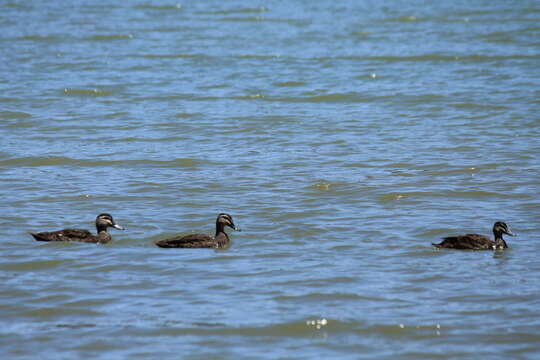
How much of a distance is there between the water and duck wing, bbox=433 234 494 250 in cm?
10

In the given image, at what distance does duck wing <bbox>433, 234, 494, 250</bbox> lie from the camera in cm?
1234

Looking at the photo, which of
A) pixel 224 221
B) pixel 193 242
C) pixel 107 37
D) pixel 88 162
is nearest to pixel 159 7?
pixel 107 37

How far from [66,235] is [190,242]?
1.68 metres

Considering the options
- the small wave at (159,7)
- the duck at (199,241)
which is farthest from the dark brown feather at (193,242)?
the small wave at (159,7)

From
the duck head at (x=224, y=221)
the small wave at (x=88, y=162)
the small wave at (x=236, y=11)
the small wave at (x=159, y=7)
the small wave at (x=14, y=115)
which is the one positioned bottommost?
the duck head at (x=224, y=221)

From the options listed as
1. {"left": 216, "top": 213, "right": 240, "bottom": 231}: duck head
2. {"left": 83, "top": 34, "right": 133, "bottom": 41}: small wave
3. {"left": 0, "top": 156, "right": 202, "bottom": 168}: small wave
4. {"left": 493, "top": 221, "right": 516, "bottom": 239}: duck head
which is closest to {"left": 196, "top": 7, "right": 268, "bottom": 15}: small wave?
{"left": 83, "top": 34, "right": 133, "bottom": 41}: small wave

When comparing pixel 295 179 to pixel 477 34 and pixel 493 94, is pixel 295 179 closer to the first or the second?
pixel 493 94

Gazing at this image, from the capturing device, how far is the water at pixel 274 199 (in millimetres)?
9898

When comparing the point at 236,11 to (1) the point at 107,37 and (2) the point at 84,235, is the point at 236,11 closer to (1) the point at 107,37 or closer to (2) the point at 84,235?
(1) the point at 107,37

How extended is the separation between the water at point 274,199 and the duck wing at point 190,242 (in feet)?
0.93

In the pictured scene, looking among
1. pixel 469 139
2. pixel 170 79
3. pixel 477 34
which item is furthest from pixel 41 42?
pixel 469 139

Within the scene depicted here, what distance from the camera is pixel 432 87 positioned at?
91.2ft

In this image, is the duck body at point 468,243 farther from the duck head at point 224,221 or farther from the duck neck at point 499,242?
the duck head at point 224,221

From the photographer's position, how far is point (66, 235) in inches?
500
